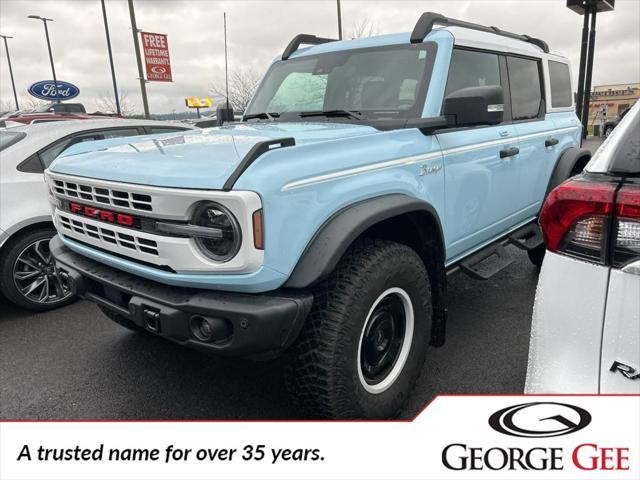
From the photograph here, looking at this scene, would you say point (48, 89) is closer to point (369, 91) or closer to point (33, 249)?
point (33, 249)

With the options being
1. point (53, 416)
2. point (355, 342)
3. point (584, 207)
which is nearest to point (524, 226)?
point (355, 342)

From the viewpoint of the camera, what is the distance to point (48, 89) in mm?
20938

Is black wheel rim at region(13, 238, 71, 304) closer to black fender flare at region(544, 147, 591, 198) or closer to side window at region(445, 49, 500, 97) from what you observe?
side window at region(445, 49, 500, 97)

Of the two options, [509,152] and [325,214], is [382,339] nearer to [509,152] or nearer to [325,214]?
[325,214]

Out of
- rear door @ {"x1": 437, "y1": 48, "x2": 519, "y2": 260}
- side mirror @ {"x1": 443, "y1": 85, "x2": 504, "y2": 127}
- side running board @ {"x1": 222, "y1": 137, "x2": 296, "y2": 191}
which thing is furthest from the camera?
rear door @ {"x1": 437, "y1": 48, "x2": 519, "y2": 260}

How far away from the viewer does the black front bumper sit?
1829 millimetres

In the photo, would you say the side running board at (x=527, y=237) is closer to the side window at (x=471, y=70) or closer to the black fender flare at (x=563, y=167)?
the black fender flare at (x=563, y=167)

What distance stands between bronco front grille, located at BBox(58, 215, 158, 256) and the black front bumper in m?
0.19

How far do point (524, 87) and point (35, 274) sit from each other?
14.8 ft

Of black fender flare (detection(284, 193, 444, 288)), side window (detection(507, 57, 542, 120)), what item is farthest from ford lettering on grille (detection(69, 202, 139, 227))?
side window (detection(507, 57, 542, 120))

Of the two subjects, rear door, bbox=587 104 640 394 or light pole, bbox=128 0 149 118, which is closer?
rear door, bbox=587 104 640 394

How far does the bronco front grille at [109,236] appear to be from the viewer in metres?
2.03

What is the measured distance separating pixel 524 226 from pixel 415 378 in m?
2.18

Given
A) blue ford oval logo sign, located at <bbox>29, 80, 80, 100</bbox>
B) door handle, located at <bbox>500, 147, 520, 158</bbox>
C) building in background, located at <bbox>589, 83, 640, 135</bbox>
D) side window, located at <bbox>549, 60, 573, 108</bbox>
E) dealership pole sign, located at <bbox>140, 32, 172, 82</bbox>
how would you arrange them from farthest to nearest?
1. building in background, located at <bbox>589, 83, 640, 135</bbox>
2. blue ford oval logo sign, located at <bbox>29, 80, 80, 100</bbox>
3. dealership pole sign, located at <bbox>140, 32, 172, 82</bbox>
4. side window, located at <bbox>549, 60, 573, 108</bbox>
5. door handle, located at <bbox>500, 147, 520, 158</bbox>
